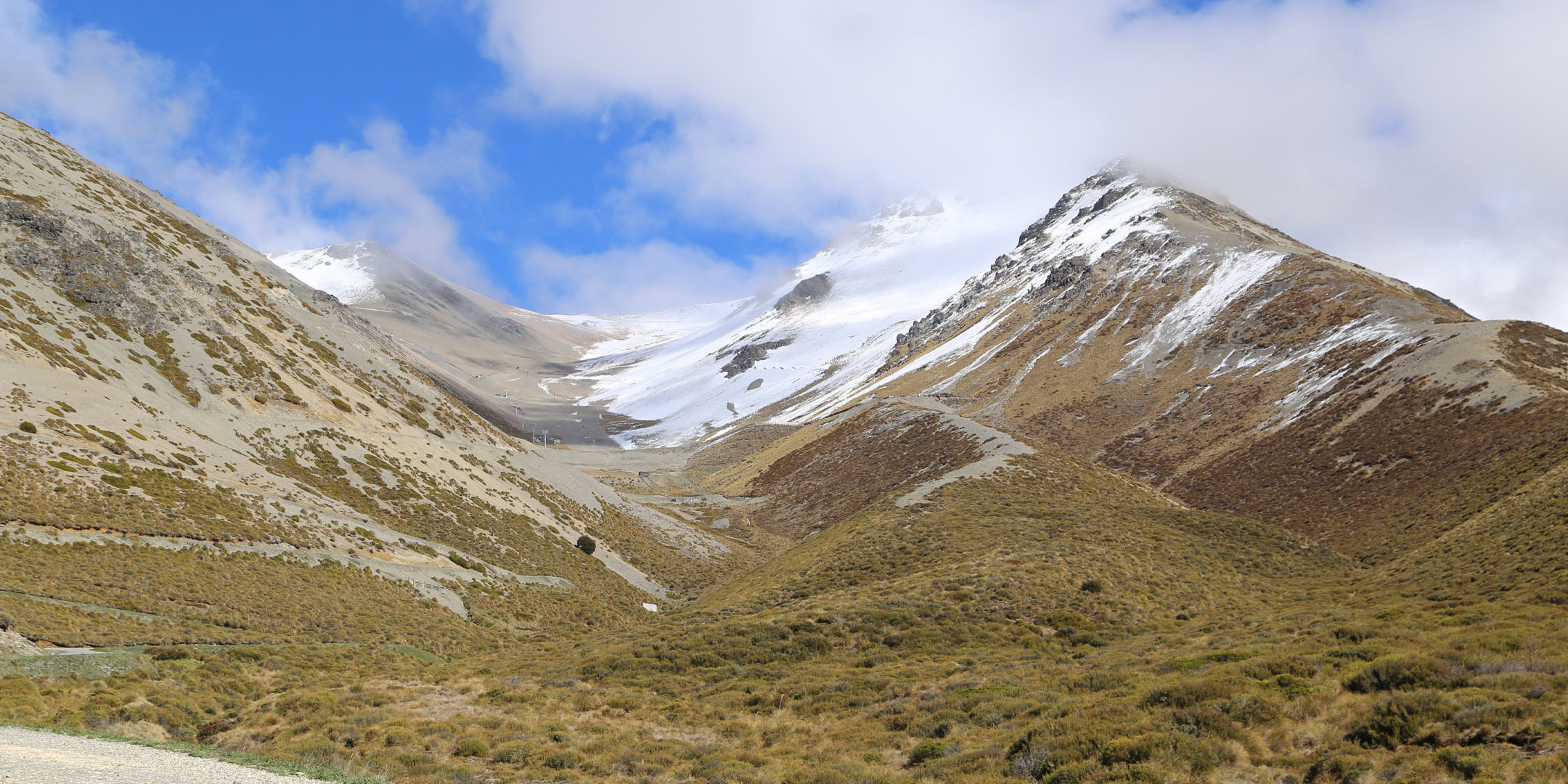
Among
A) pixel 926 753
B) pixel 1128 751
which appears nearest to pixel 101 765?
pixel 926 753

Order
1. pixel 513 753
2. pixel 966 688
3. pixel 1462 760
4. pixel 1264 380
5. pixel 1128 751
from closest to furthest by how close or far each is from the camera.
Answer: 1. pixel 1462 760
2. pixel 1128 751
3. pixel 513 753
4. pixel 966 688
5. pixel 1264 380

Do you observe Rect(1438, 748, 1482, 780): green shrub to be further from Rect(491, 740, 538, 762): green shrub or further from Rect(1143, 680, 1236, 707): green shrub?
Rect(491, 740, 538, 762): green shrub

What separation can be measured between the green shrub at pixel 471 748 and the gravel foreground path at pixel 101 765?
10.9 feet

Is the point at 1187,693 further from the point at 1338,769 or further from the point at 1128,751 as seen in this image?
the point at 1338,769

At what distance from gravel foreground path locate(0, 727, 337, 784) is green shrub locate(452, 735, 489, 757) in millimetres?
3333

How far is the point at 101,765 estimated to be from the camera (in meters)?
10.7

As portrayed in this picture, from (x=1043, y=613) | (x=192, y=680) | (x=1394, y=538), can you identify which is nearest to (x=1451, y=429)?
(x=1394, y=538)

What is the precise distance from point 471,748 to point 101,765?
5599mm

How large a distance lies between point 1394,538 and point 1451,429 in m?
11.8

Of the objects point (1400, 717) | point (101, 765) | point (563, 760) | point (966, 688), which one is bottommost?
point (563, 760)

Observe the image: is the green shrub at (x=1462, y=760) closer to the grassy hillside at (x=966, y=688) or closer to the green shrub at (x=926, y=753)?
the grassy hillside at (x=966, y=688)

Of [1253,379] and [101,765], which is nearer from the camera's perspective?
[101,765]

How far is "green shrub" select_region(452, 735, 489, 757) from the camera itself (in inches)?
576

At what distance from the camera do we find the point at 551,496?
49719 mm
